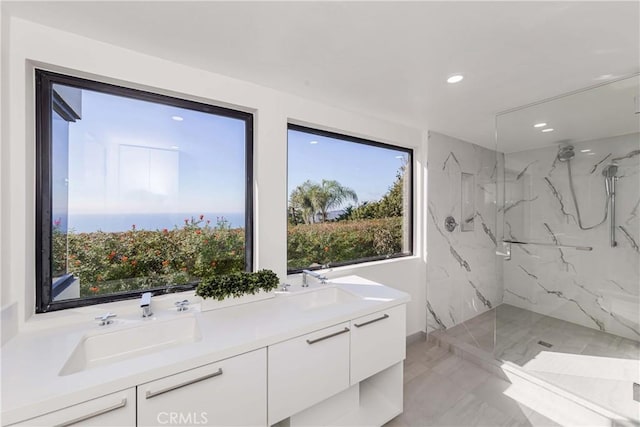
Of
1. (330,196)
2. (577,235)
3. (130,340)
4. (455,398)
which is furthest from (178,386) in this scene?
(577,235)

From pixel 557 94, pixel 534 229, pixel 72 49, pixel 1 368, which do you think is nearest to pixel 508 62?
pixel 557 94

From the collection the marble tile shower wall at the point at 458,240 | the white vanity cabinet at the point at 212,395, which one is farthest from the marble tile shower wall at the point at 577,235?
the white vanity cabinet at the point at 212,395

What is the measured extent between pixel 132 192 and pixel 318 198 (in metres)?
1.35

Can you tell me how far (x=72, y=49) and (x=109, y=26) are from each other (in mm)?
252

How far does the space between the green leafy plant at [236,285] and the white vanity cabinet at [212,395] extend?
19.0 inches

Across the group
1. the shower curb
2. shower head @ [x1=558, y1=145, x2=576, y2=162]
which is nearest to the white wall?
the shower curb

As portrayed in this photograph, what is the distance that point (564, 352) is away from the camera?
2.38m

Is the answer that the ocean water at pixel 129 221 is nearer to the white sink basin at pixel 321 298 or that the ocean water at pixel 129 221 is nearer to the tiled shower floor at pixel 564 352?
the white sink basin at pixel 321 298

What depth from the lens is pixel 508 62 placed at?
1533mm

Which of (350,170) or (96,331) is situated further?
(350,170)

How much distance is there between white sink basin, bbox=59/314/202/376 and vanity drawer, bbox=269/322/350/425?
427mm

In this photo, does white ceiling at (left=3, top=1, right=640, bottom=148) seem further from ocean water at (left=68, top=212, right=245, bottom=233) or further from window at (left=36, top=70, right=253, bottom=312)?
ocean water at (left=68, top=212, right=245, bottom=233)

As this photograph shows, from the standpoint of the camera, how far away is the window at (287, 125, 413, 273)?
86.4 inches

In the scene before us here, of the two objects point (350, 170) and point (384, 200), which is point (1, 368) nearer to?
point (350, 170)
